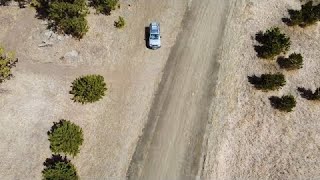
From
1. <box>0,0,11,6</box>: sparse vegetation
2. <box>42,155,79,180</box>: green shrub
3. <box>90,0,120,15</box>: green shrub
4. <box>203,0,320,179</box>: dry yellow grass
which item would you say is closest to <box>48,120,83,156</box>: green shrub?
<box>42,155,79,180</box>: green shrub

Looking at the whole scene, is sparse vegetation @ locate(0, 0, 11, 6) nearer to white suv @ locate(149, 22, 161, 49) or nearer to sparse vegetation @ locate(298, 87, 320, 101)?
white suv @ locate(149, 22, 161, 49)

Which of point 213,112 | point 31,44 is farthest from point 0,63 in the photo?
point 213,112

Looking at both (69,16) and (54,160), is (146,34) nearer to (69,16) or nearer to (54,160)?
(69,16)

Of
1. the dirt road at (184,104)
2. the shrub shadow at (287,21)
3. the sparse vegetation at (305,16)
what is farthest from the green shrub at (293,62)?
the dirt road at (184,104)

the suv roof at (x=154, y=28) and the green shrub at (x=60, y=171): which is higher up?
the suv roof at (x=154, y=28)

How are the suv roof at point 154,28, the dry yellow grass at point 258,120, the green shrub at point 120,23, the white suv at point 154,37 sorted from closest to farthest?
the dry yellow grass at point 258,120 → the white suv at point 154,37 → the suv roof at point 154,28 → the green shrub at point 120,23

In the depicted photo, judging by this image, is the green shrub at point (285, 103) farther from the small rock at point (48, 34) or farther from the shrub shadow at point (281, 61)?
the small rock at point (48, 34)

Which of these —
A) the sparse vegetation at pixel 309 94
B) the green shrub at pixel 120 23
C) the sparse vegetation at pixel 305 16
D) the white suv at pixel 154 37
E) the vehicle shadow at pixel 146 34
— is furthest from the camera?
the sparse vegetation at pixel 305 16
